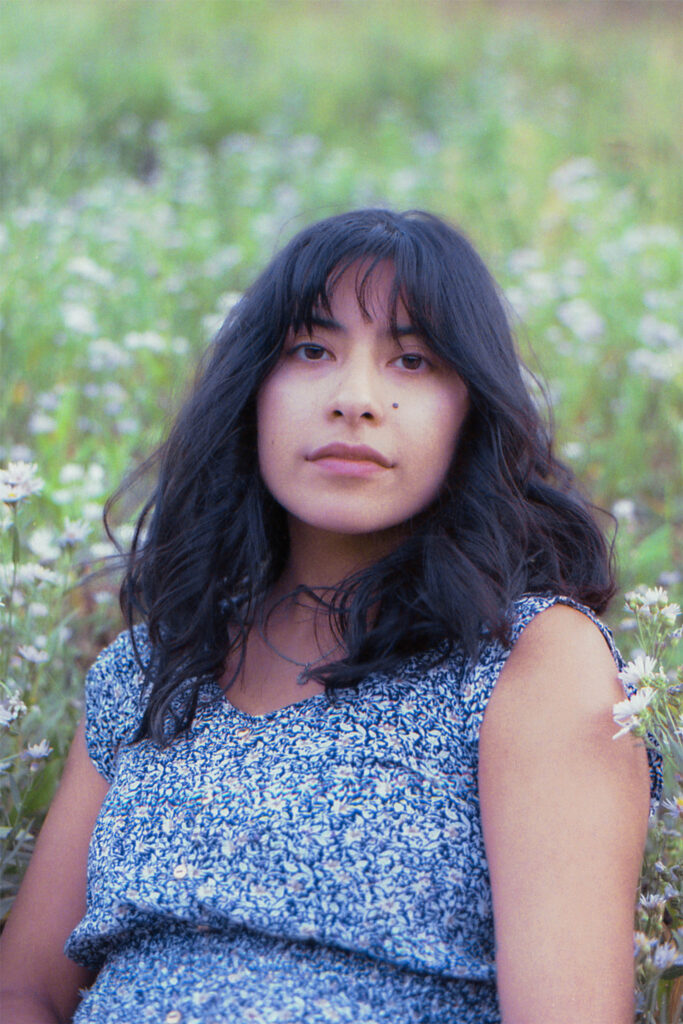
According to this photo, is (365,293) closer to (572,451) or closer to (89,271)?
(572,451)

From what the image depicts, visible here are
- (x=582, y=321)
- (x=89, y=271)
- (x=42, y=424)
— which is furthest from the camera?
(x=582, y=321)

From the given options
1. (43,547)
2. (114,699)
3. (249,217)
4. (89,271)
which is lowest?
(114,699)

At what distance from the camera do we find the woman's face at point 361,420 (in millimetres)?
1472

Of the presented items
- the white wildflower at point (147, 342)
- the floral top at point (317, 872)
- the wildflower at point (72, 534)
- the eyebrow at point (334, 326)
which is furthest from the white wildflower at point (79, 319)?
the floral top at point (317, 872)

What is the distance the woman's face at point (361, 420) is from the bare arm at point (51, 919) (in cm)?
58

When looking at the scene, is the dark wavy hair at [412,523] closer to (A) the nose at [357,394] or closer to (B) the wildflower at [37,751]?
(A) the nose at [357,394]

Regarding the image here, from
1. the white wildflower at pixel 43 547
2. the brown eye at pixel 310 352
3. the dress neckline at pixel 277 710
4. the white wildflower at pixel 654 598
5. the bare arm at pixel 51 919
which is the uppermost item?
the brown eye at pixel 310 352

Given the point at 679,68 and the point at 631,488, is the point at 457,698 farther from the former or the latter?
the point at 679,68

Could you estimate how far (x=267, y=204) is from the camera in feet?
17.0

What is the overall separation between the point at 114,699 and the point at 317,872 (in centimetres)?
53

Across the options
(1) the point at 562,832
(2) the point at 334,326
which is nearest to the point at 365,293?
(2) the point at 334,326

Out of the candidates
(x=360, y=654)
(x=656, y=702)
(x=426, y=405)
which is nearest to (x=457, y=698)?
(x=360, y=654)

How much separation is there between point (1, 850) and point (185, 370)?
6.03 feet

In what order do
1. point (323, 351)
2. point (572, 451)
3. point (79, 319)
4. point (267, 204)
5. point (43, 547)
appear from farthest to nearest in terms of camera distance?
1. point (267, 204)
2. point (79, 319)
3. point (572, 451)
4. point (43, 547)
5. point (323, 351)
